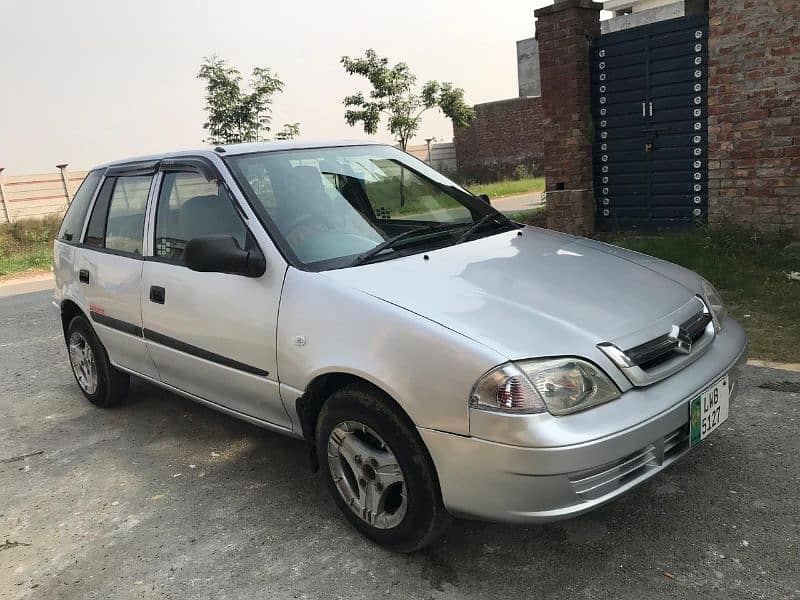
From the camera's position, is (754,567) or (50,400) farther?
(50,400)

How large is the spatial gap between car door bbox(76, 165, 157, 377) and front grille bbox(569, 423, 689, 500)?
8.77ft

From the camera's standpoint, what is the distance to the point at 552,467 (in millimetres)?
2256

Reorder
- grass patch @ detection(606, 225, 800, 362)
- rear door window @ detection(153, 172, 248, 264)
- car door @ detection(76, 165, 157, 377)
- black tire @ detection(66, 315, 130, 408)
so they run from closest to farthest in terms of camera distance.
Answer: rear door window @ detection(153, 172, 248, 264)
car door @ detection(76, 165, 157, 377)
black tire @ detection(66, 315, 130, 408)
grass patch @ detection(606, 225, 800, 362)

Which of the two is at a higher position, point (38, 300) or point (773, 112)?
point (773, 112)

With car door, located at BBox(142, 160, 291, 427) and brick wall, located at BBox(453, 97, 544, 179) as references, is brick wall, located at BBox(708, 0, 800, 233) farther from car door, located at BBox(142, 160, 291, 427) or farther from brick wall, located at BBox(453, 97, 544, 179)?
brick wall, located at BBox(453, 97, 544, 179)

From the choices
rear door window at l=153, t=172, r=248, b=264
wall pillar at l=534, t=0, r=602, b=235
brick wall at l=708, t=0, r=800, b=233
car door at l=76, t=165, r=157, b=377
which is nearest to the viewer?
rear door window at l=153, t=172, r=248, b=264

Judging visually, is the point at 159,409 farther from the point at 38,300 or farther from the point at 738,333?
the point at 38,300

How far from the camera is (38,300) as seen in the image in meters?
10.2

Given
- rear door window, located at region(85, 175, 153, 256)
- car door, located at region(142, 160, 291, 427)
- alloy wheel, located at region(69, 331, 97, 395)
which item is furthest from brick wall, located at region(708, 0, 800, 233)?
alloy wheel, located at region(69, 331, 97, 395)

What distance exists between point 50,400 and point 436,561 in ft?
12.5

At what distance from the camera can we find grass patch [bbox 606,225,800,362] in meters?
4.97

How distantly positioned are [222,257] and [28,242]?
56.0 feet

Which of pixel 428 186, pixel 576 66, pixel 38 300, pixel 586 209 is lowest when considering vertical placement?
pixel 38 300

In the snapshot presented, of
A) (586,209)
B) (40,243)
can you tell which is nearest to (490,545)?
(586,209)
